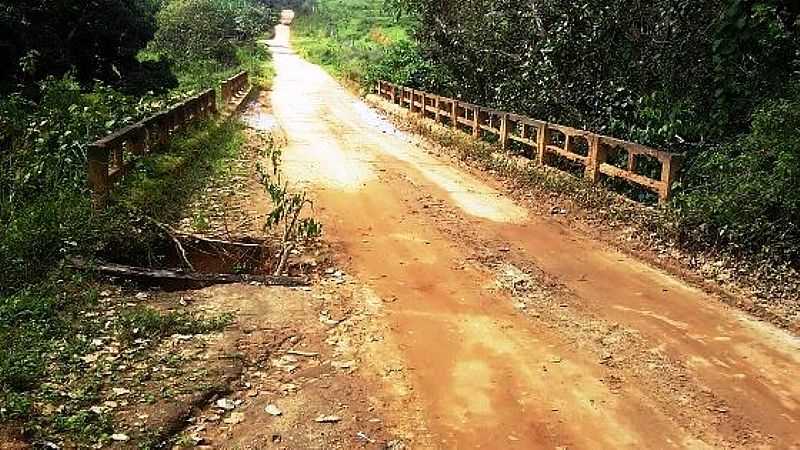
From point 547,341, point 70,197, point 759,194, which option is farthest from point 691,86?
point 70,197

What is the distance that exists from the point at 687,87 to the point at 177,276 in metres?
7.47

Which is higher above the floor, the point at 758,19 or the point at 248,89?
the point at 758,19

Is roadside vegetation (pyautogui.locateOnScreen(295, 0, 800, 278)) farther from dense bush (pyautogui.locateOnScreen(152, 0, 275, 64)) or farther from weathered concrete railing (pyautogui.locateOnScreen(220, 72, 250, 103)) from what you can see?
dense bush (pyautogui.locateOnScreen(152, 0, 275, 64))

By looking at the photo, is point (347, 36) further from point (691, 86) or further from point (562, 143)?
point (691, 86)

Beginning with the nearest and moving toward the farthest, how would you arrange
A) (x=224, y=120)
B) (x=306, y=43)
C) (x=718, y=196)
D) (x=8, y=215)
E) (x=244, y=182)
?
1. (x=8, y=215)
2. (x=718, y=196)
3. (x=244, y=182)
4. (x=224, y=120)
5. (x=306, y=43)

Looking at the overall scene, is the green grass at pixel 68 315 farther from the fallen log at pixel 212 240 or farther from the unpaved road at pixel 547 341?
the unpaved road at pixel 547 341

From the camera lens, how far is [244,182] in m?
11.1

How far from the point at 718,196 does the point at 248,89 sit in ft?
79.0

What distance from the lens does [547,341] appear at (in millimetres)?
5660

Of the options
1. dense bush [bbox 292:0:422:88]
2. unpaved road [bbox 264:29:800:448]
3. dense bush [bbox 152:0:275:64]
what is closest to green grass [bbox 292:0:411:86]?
dense bush [bbox 292:0:422:88]

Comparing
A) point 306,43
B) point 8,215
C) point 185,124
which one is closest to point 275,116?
point 185,124

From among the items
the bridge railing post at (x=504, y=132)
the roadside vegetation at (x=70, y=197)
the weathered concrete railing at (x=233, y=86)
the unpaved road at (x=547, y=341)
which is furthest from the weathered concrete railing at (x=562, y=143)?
the weathered concrete railing at (x=233, y=86)

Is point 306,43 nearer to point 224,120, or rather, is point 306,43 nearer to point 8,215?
point 224,120

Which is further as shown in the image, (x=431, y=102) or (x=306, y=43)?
(x=306, y=43)
